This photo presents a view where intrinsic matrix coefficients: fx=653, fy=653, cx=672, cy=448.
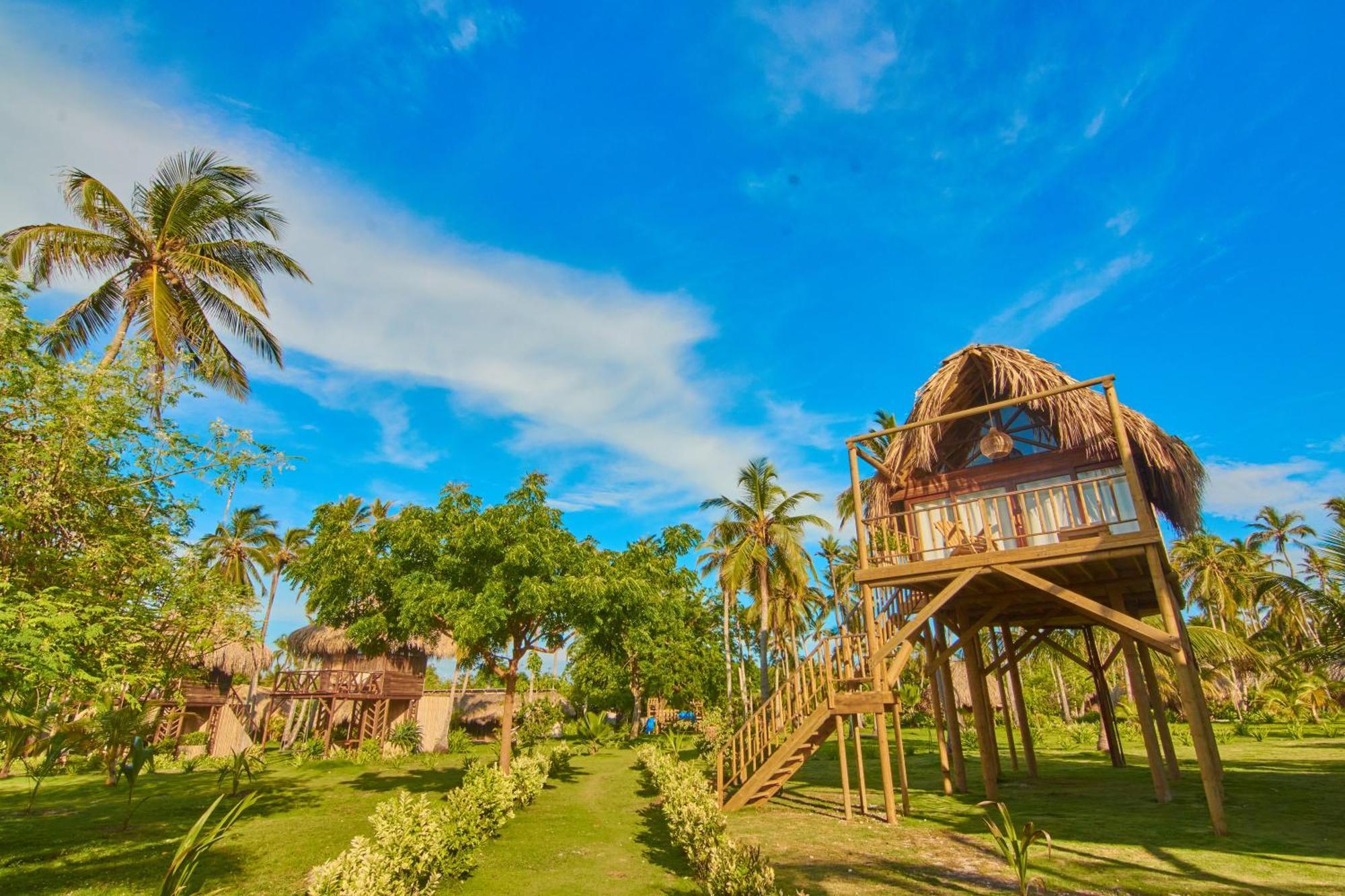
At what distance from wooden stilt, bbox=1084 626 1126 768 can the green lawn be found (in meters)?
0.64

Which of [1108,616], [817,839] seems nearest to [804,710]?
[817,839]

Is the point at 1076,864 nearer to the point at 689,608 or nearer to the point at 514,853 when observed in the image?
the point at 514,853

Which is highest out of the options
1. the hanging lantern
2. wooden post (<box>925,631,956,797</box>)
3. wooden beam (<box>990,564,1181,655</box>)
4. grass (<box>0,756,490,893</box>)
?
the hanging lantern

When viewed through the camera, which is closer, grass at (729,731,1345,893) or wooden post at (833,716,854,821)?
grass at (729,731,1345,893)

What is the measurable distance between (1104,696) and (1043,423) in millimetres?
8639

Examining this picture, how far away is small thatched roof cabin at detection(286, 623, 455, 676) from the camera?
100 ft

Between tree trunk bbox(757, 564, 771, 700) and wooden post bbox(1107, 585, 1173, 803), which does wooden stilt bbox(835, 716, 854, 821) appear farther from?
tree trunk bbox(757, 564, 771, 700)

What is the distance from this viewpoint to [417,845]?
796cm

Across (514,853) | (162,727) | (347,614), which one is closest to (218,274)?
(347,614)

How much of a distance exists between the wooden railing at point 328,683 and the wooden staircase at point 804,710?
2075 cm

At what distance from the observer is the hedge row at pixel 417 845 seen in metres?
6.71

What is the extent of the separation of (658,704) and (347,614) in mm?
32847

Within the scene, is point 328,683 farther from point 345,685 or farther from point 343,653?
point 343,653

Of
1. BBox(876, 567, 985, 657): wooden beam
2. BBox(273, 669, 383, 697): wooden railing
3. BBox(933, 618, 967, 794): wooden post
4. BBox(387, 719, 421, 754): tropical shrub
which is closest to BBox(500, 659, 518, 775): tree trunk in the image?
BBox(876, 567, 985, 657): wooden beam
